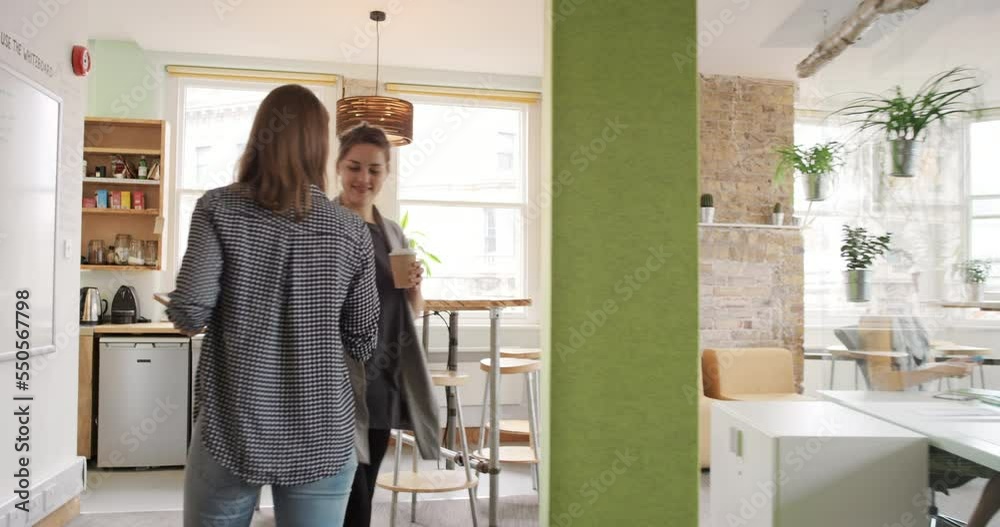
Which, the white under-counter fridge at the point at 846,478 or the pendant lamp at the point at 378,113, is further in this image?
the pendant lamp at the point at 378,113

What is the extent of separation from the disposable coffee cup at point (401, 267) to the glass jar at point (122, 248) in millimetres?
3752

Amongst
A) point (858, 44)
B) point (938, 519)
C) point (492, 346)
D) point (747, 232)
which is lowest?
point (938, 519)

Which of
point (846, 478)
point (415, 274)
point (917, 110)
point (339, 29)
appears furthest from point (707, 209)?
point (415, 274)

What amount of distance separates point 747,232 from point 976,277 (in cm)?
265

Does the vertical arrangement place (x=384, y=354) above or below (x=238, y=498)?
above

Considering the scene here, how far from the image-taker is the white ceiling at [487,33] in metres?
3.34

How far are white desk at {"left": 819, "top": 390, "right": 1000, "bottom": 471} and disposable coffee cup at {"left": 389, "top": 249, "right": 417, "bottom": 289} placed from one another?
1.46 metres

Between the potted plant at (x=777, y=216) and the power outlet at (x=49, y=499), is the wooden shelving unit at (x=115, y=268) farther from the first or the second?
the potted plant at (x=777, y=216)

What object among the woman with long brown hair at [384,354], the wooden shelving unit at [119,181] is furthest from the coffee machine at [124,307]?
the woman with long brown hair at [384,354]

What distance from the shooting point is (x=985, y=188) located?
282 cm

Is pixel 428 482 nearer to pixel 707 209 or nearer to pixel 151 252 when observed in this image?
pixel 151 252

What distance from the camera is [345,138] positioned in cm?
197

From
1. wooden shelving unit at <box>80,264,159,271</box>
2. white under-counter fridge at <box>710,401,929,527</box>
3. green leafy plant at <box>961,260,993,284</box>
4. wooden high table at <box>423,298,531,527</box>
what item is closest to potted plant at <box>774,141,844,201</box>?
green leafy plant at <box>961,260,993,284</box>

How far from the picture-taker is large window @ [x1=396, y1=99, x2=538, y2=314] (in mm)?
5645
